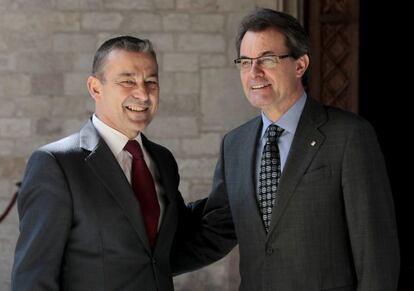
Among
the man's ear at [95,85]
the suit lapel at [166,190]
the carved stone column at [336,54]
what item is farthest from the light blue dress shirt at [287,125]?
the carved stone column at [336,54]

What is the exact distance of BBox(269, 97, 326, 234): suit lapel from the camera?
2822 millimetres

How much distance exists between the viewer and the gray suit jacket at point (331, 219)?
274 centimetres

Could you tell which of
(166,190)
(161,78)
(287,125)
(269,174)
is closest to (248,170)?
(269,174)

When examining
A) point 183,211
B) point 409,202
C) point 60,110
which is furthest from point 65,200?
point 409,202

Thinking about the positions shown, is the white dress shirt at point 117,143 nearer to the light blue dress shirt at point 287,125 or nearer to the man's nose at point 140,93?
the man's nose at point 140,93

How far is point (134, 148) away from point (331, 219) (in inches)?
29.4

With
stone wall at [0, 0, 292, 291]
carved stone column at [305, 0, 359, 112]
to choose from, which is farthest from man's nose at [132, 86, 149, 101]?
carved stone column at [305, 0, 359, 112]

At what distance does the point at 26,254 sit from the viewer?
8.79ft

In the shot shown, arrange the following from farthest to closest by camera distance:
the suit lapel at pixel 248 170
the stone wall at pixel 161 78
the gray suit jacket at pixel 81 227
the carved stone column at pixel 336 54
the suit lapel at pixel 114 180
A: the carved stone column at pixel 336 54 → the stone wall at pixel 161 78 → the suit lapel at pixel 248 170 → the suit lapel at pixel 114 180 → the gray suit jacket at pixel 81 227

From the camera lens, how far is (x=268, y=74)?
2.92 m

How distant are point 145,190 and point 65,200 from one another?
336mm

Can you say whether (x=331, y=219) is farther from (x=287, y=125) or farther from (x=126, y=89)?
(x=126, y=89)

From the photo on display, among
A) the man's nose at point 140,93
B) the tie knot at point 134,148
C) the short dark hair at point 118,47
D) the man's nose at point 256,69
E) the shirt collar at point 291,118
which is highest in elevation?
the short dark hair at point 118,47

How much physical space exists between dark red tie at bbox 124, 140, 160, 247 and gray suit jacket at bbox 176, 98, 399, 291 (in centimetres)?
35
